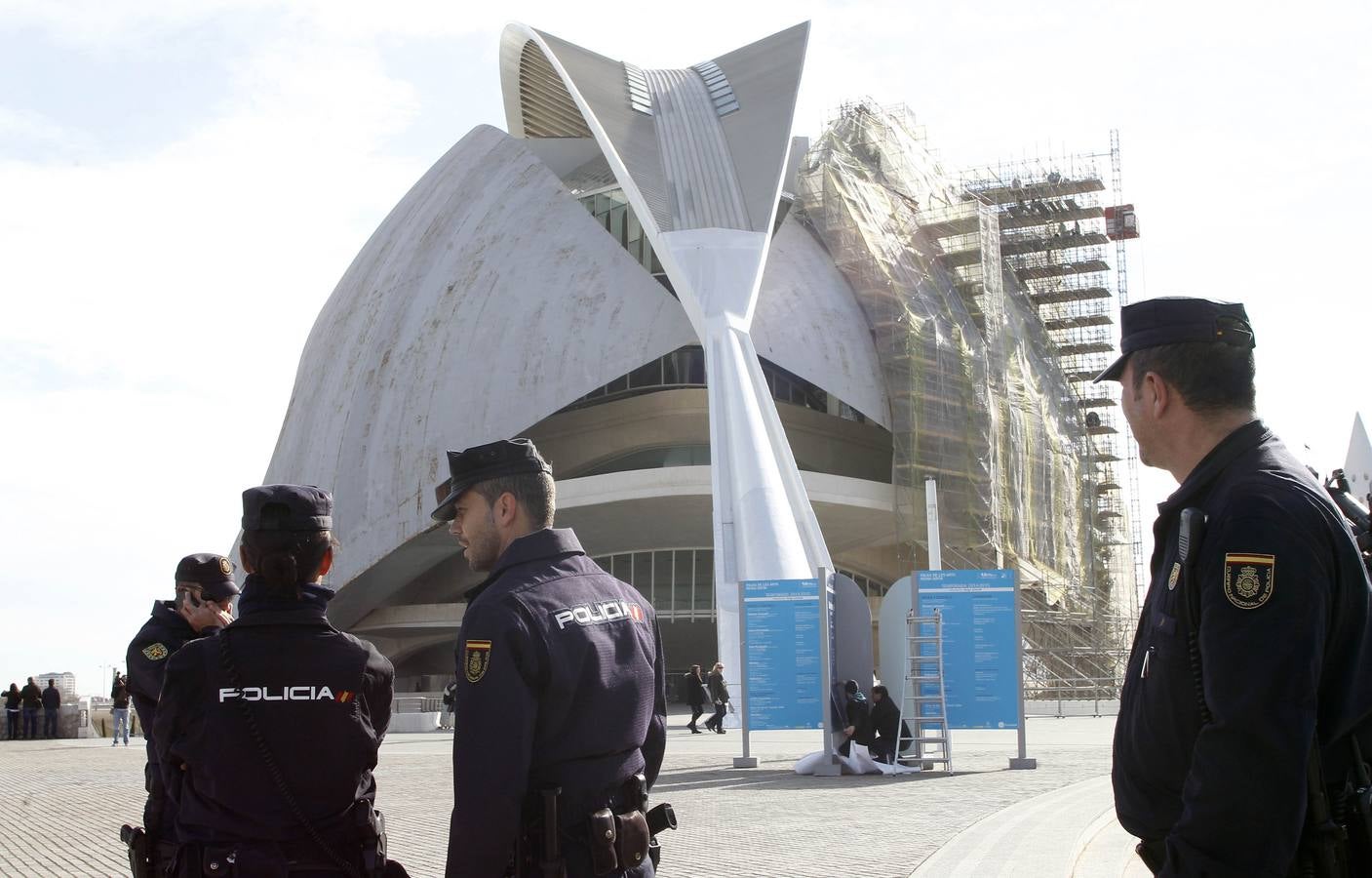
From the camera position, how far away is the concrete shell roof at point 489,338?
2962 cm

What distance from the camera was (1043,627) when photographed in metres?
31.1

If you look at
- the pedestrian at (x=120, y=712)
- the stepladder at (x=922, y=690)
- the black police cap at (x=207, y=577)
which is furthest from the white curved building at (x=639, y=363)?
the black police cap at (x=207, y=577)

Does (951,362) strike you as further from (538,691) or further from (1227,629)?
(1227,629)

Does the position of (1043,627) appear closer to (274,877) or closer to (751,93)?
(751,93)

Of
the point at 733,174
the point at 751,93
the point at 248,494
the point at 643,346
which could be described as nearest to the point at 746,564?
the point at 643,346

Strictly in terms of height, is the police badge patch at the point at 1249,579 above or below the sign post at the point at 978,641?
above

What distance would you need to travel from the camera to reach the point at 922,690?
12.8 meters

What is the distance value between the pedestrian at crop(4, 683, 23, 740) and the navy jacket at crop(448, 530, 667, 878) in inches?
882

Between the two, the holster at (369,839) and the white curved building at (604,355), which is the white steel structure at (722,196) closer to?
the white curved building at (604,355)

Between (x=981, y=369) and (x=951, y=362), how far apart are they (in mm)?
784

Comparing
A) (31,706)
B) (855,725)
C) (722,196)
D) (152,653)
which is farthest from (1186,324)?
(722,196)

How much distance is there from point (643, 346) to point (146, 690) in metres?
25.2

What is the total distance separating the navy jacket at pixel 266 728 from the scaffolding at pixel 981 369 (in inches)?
1026

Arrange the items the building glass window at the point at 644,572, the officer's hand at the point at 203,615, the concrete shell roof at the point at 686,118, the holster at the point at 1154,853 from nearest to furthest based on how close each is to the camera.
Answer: the holster at the point at 1154,853 → the officer's hand at the point at 203,615 → the concrete shell roof at the point at 686,118 → the building glass window at the point at 644,572
